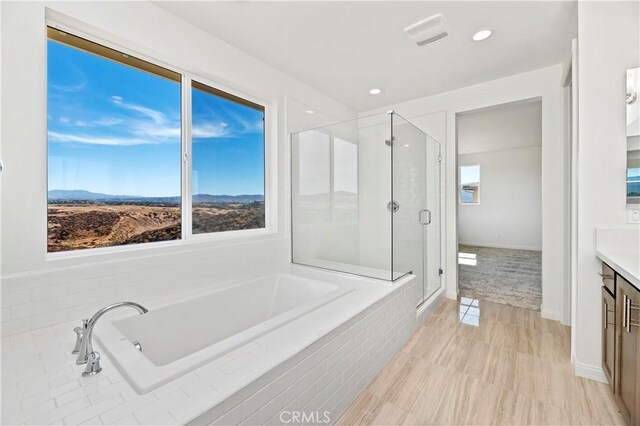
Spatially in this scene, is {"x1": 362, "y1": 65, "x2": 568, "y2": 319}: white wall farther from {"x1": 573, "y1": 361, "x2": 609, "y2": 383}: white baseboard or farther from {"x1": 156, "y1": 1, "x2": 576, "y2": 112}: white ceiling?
{"x1": 573, "y1": 361, "x2": 609, "y2": 383}: white baseboard

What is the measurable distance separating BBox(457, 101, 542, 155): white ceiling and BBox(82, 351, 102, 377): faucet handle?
13.6ft

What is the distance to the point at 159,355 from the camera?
174 cm

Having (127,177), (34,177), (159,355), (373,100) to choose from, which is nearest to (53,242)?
(34,177)

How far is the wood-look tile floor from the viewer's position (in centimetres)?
156

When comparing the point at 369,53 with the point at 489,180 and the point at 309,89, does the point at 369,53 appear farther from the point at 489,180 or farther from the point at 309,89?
the point at 489,180

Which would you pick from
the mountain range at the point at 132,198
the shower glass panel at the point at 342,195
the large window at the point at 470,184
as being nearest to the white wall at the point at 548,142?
the shower glass panel at the point at 342,195

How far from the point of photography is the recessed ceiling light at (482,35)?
2227mm

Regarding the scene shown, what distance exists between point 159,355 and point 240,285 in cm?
76

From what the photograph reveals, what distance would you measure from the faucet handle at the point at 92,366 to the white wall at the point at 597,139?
2806 mm

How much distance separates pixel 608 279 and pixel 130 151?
3226mm

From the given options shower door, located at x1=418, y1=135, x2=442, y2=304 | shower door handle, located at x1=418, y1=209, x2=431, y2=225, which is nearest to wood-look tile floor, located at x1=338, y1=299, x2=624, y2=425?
shower door, located at x1=418, y1=135, x2=442, y2=304

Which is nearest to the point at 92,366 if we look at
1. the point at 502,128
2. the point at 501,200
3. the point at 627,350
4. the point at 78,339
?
the point at 78,339

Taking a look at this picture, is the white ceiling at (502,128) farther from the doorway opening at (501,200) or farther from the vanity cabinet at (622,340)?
the vanity cabinet at (622,340)

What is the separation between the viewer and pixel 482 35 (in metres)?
2.27
